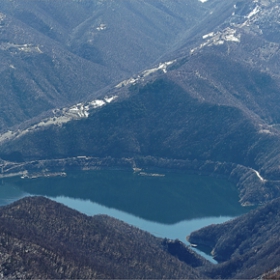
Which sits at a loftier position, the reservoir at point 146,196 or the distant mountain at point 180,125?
the distant mountain at point 180,125

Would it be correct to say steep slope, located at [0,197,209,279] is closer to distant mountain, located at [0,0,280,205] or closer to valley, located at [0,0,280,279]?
valley, located at [0,0,280,279]

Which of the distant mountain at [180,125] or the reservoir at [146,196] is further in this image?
the distant mountain at [180,125]

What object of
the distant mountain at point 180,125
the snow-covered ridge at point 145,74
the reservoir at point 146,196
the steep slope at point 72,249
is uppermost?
the snow-covered ridge at point 145,74

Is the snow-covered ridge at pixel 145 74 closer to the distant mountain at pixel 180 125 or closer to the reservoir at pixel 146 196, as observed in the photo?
the distant mountain at pixel 180 125

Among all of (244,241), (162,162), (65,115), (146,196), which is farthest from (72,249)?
(65,115)

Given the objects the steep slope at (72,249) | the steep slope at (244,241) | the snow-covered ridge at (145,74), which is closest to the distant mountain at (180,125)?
the snow-covered ridge at (145,74)

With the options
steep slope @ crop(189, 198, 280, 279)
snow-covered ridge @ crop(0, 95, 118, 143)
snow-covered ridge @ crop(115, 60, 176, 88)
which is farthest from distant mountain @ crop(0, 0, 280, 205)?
steep slope @ crop(189, 198, 280, 279)
